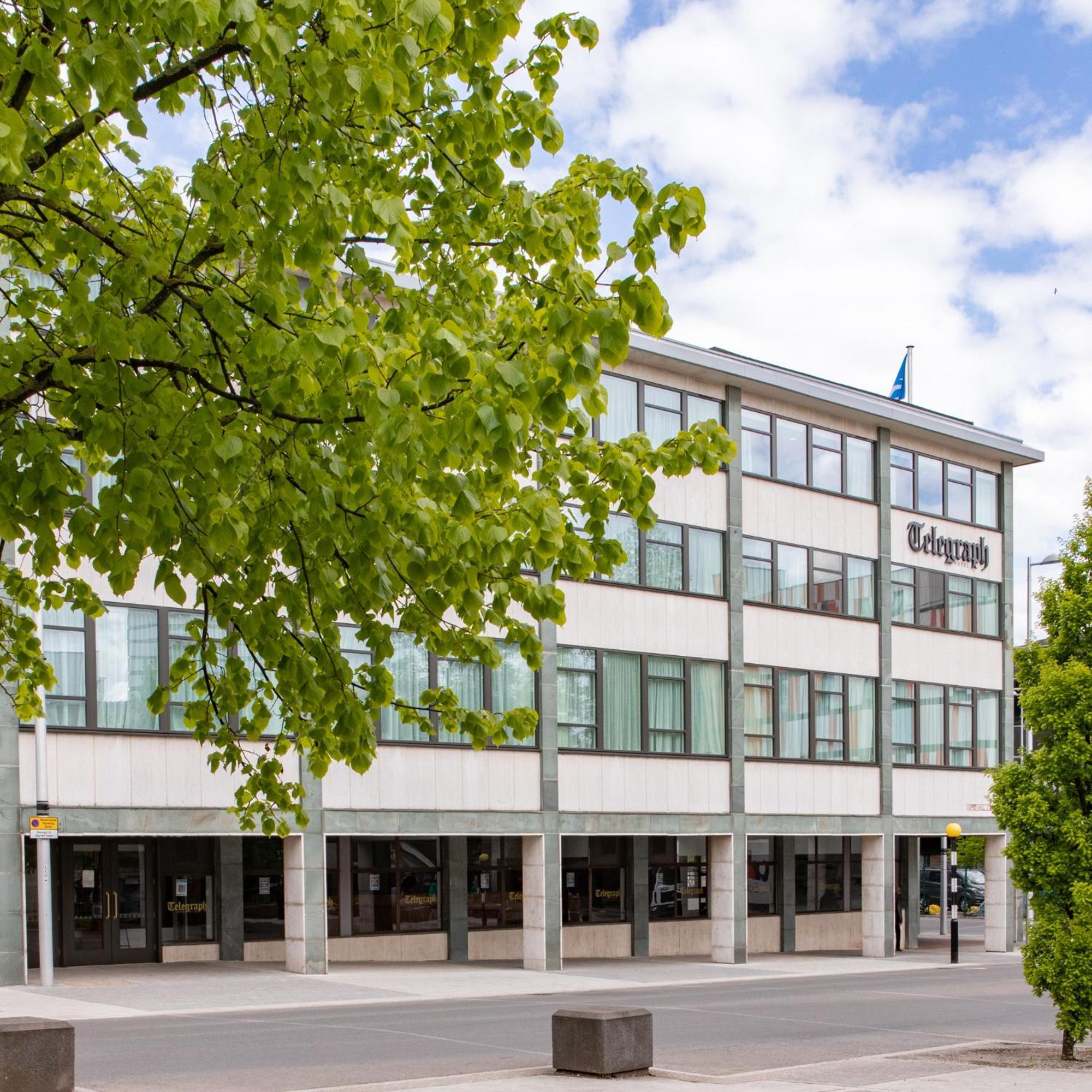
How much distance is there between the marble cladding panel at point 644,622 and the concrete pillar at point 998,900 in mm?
11447

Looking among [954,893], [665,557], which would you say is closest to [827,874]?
[954,893]

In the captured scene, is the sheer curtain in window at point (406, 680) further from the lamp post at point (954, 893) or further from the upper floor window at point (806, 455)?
the lamp post at point (954, 893)

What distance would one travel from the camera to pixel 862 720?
39.3 metres

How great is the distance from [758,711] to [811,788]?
2.46m

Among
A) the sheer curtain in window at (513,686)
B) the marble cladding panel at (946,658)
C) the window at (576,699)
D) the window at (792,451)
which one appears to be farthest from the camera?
the marble cladding panel at (946,658)

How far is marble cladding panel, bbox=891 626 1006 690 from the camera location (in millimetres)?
40625

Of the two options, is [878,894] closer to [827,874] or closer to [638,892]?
[827,874]

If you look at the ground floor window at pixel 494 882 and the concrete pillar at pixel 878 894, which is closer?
the ground floor window at pixel 494 882

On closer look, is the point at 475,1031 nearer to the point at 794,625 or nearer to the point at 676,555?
the point at 676,555

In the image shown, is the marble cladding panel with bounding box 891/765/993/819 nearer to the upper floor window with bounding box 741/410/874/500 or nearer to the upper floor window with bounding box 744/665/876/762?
the upper floor window with bounding box 744/665/876/762

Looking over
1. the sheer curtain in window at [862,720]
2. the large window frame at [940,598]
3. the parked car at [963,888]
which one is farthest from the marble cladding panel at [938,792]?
the parked car at [963,888]

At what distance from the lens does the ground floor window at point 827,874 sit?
43094 mm

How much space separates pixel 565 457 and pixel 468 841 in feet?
82.9

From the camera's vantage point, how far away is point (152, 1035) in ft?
65.6
